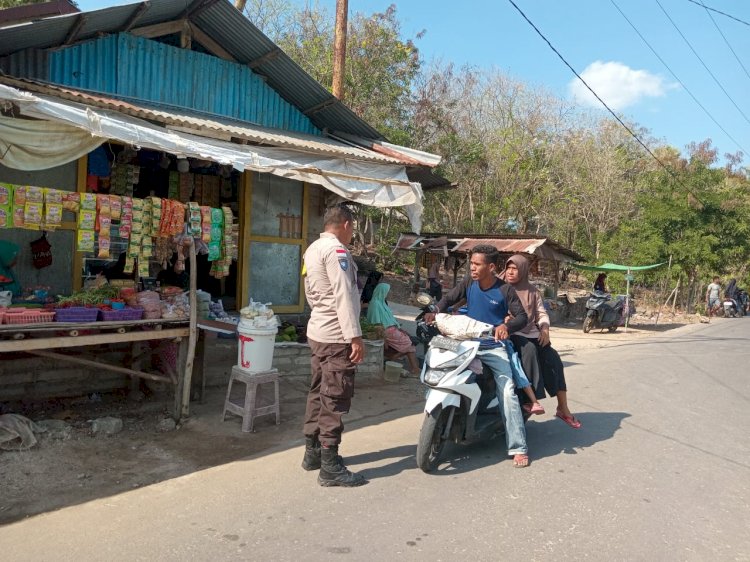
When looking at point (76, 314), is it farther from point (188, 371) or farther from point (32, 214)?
point (188, 371)

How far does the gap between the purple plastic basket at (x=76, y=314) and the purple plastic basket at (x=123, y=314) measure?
0.09 metres

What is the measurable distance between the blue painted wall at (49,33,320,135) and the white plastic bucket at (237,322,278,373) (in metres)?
3.74

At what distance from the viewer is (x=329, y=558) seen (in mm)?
3047

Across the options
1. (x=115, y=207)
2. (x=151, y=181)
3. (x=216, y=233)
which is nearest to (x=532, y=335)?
(x=216, y=233)

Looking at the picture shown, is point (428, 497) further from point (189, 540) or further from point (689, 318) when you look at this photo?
point (689, 318)

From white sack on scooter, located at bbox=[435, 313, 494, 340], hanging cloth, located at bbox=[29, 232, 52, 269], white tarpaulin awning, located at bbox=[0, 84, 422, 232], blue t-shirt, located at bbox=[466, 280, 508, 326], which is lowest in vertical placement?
white sack on scooter, located at bbox=[435, 313, 494, 340]

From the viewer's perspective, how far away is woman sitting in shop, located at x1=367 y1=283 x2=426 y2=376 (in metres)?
8.59

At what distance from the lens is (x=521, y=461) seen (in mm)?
4535

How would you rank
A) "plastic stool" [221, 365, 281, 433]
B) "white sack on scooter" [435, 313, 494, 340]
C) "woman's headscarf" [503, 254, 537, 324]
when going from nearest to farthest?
"white sack on scooter" [435, 313, 494, 340] < "woman's headscarf" [503, 254, 537, 324] < "plastic stool" [221, 365, 281, 433]

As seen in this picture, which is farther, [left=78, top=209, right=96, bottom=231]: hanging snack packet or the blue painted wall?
the blue painted wall

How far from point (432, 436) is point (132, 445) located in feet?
8.46

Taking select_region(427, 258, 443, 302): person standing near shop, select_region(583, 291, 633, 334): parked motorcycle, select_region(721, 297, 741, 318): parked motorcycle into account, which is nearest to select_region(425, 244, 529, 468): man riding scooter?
select_region(583, 291, 633, 334): parked motorcycle

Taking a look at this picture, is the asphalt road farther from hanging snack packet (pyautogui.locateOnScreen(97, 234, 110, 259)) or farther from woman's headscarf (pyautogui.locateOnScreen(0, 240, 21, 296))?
woman's headscarf (pyautogui.locateOnScreen(0, 240, 21, 296))

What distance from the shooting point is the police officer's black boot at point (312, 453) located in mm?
4281
